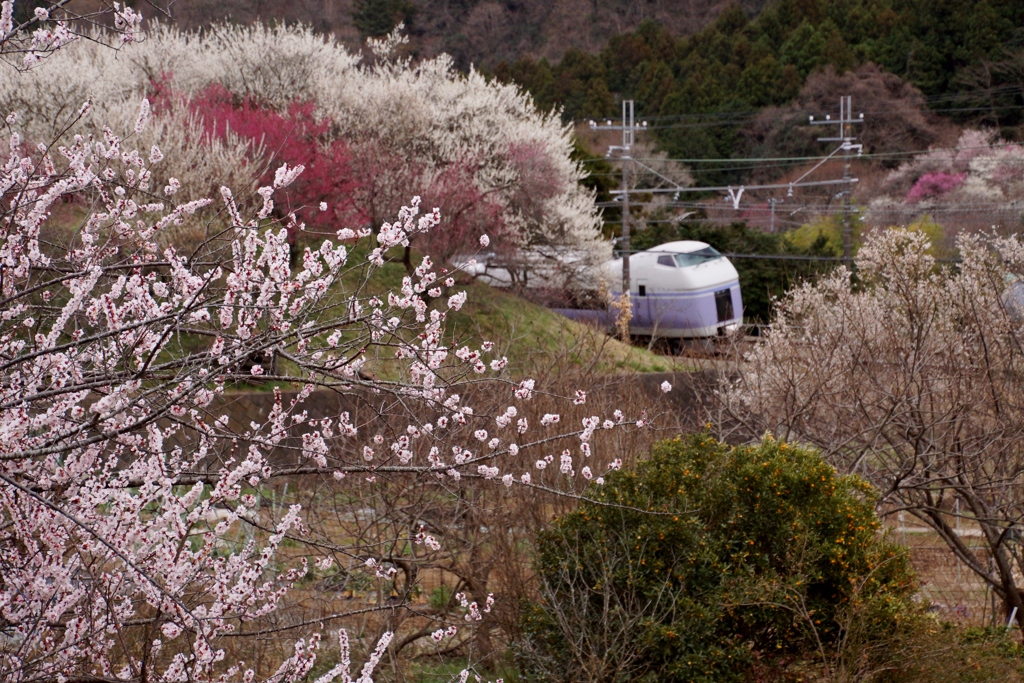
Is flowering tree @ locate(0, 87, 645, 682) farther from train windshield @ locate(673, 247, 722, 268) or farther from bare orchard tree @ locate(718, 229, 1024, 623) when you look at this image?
train windshield @ locate(673, 247, 722, 268)

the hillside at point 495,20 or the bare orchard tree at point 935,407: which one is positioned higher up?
the hillside at point 495,20

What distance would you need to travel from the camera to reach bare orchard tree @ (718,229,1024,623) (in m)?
7.69

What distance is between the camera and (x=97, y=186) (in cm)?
389

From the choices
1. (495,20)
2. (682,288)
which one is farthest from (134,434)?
(495,20)

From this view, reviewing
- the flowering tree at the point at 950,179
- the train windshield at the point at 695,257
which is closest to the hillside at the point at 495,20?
the train windshield at the point at 695,257

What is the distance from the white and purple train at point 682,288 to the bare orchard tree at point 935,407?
54.3ft

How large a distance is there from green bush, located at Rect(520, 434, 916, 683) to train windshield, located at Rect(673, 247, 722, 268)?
22067mm

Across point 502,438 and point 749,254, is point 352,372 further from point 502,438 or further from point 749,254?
point 749,254

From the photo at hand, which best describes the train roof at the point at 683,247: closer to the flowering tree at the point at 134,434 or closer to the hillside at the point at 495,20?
the hillside at the point at 495,20

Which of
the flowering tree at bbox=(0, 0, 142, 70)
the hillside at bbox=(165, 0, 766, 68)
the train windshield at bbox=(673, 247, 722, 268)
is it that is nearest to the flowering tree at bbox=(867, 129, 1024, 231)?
the train windshield at bbox=(673, 247, 722, 268)

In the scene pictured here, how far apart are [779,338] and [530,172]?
1364 cm

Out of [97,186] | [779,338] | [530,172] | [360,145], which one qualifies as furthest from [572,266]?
[97,186]

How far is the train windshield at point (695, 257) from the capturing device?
27969 mm

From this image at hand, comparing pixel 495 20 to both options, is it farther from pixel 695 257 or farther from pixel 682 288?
pixel 682 288
